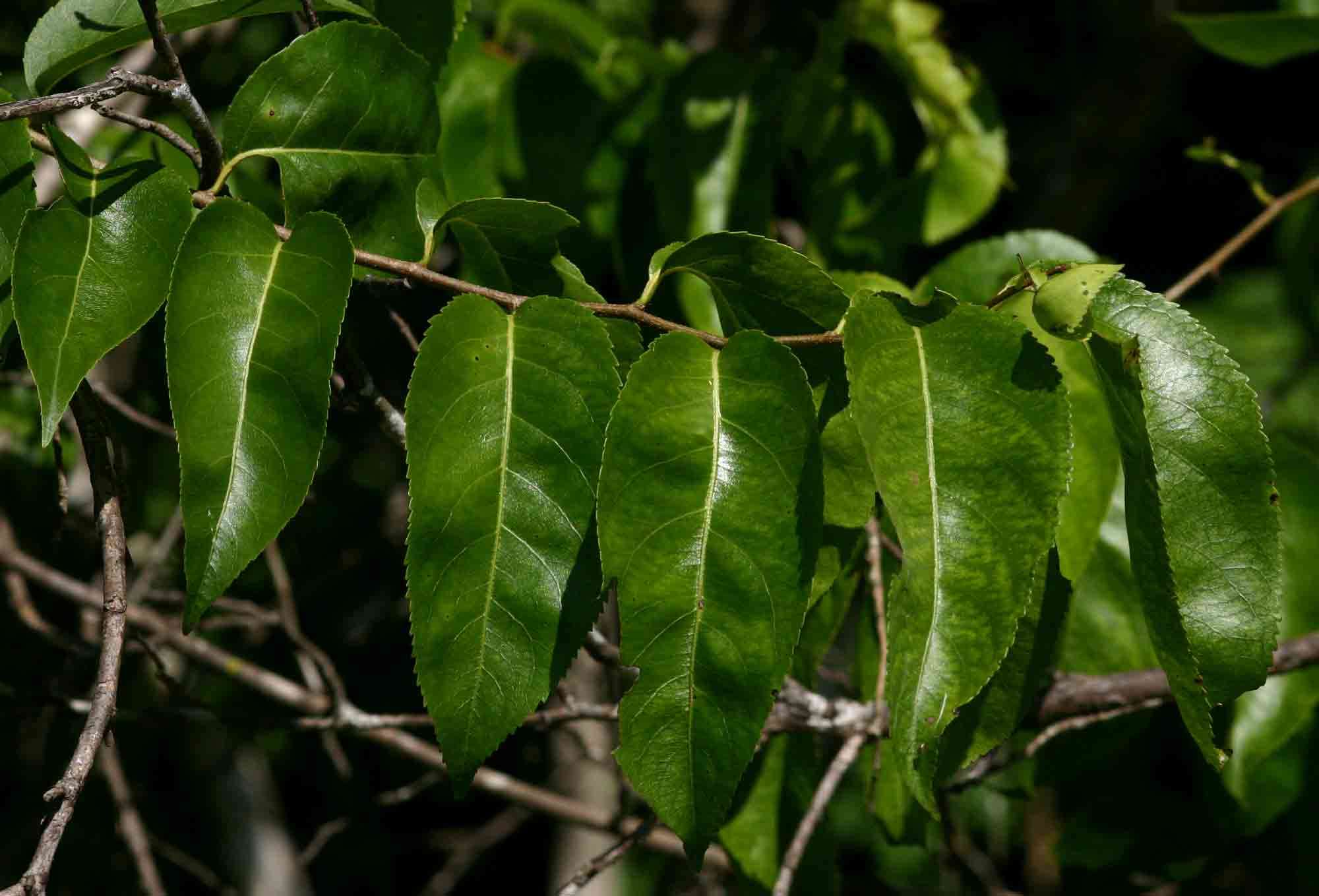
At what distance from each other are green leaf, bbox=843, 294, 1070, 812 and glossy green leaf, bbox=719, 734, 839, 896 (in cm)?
84

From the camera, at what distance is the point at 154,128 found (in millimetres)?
1046

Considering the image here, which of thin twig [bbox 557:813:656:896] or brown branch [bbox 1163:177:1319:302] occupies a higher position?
brown branch [bbox 1163:177:1319:302]

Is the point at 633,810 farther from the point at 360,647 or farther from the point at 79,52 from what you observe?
the point at 79,52

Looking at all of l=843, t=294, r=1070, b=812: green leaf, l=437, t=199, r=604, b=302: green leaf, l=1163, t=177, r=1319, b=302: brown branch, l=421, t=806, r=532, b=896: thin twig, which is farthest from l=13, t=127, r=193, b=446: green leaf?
l=421, t=806, r=532, b=896: thin twig

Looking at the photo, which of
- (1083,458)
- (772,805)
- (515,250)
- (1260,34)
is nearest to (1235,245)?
(1260,34)

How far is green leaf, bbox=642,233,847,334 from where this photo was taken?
1.06 metres

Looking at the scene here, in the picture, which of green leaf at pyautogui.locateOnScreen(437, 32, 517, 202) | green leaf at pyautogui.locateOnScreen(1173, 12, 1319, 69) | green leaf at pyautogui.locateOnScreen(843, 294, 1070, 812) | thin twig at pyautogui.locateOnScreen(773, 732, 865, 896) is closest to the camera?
green leaf at pyautogui.locateOnScreen(843, 294, 1070, 812)

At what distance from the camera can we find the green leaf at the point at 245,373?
0.91 m

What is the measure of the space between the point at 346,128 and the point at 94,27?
0.83ft

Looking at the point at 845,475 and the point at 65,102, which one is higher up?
the point at 65,102

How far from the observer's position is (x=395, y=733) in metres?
2.17

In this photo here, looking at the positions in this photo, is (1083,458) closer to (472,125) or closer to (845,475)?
(845,475)

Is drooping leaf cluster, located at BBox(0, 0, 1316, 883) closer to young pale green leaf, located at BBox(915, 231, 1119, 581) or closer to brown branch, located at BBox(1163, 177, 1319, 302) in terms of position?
young pale green leaf, located at BBox(915, 231, 1119, 581)

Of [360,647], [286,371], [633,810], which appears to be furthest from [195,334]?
[360,647]
